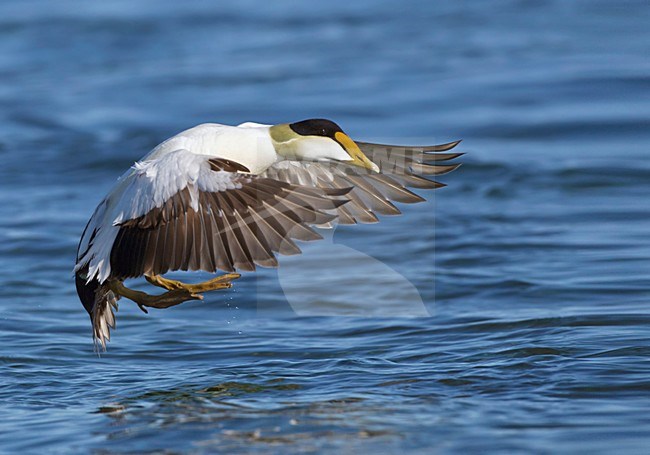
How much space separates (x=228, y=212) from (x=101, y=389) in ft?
4.66

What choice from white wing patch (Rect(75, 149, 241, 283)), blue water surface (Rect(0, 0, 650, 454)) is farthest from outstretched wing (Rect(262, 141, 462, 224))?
white wing patch (Rect(75, 149, 241, 283))

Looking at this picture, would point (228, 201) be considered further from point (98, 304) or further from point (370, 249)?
point (370, 249)

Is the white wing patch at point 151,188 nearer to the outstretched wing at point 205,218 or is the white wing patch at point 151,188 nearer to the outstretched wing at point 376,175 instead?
the outstretched wing at point 205,218

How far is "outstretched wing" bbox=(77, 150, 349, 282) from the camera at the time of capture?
17.7 feet

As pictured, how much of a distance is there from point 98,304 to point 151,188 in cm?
111

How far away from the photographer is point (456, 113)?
500 inches

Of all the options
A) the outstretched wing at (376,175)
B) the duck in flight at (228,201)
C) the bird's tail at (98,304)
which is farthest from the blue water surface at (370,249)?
the outstretched wing at (376,175)

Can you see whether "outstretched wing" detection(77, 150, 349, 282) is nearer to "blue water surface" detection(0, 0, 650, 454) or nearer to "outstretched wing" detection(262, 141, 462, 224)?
"blue water surface" detection(0, 0, 650, 454)

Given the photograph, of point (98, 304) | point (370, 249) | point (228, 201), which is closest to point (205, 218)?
point (228, 201)

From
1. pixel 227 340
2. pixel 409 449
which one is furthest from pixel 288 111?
pixel 409 449

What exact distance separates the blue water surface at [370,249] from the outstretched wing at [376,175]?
83 cm

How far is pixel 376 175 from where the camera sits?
677 centimetres

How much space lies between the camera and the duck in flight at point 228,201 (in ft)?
17.8

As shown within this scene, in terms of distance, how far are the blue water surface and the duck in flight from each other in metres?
0.71
